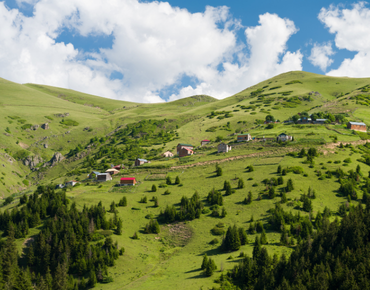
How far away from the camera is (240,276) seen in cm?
5772

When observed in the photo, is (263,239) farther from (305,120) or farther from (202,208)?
(305,120)

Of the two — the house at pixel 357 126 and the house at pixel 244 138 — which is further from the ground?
the house at pixel 357 126

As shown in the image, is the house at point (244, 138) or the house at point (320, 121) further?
the house at point (320, 121)

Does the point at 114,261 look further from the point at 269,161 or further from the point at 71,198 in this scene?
the point at 269,161

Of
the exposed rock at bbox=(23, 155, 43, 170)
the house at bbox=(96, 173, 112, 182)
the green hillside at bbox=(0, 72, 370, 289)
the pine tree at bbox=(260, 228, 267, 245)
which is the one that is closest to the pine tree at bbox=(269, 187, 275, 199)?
the green hillside at bbox=(0, 72, 370, 289)

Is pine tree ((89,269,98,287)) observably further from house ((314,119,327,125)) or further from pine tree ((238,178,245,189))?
house ((314,119,327,125))

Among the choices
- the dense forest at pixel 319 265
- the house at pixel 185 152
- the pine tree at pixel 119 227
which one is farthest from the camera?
the house at pixel 185 152

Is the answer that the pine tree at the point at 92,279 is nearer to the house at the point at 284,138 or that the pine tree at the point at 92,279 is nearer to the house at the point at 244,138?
the house at the point at 284,138

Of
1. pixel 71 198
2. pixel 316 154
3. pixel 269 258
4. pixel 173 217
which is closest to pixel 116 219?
pixel 173 217

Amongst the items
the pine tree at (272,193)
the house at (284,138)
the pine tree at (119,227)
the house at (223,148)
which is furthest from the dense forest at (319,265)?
the house at (223,148)

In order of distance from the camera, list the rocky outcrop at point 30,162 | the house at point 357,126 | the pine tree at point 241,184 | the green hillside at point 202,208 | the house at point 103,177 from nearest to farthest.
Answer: the green hillside at point 202,208, the pine tree at point 241,184, the house at point 103,177, the house at point 357,126, the rocky outcrop at point 30,162

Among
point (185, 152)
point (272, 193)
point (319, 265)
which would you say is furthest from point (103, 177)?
point (319, 265)

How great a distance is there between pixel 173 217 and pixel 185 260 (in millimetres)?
18183

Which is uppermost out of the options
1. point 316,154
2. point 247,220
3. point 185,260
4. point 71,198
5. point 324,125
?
point 324,125
